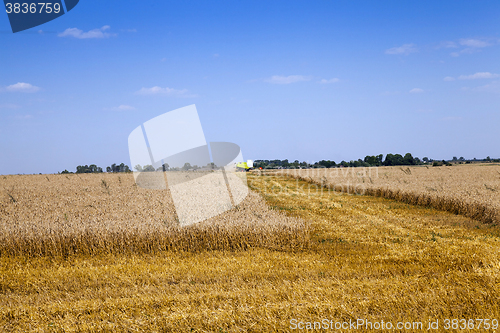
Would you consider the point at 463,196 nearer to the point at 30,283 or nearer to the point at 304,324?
the point at 304,324

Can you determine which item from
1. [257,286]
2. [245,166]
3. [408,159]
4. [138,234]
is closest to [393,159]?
[408,159]

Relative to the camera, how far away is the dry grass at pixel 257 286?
558cm

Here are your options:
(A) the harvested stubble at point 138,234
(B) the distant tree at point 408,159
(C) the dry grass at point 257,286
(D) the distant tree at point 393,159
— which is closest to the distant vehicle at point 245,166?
(D) the distant tree at point 393,159

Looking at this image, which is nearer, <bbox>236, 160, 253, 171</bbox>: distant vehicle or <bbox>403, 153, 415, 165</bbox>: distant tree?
<bbox>236, 160, 253, 171</bbox>: distant vehicle

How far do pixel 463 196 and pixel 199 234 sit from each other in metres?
13.7

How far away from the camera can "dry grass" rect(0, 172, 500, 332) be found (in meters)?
5.58

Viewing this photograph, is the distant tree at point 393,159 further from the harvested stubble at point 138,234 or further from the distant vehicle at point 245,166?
the harvested stubble at point 138,234

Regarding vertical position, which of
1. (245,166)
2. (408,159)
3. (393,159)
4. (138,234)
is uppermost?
(393,159)

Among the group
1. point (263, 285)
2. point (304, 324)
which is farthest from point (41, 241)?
point (304, 324)

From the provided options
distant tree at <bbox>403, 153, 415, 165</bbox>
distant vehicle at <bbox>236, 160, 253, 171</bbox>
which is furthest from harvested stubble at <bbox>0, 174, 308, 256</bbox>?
distant tree at <bbox>403, 153, 415, 165</bbox>

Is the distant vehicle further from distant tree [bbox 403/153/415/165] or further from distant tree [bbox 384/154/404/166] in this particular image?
distant tree [bbox 403/153/415/165]

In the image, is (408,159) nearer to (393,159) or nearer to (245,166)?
(393,159)

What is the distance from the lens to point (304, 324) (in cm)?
530

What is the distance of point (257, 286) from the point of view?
702 cm
